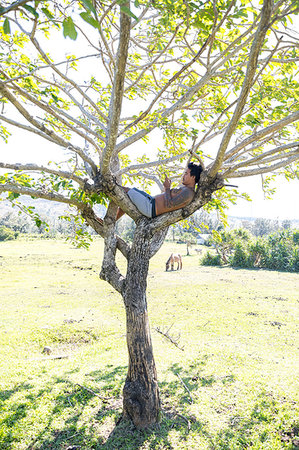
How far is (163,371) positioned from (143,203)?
3.57 m

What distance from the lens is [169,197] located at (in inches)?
153

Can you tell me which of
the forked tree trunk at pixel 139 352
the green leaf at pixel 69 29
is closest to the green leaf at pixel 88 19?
the green leaf at pixel 69 29

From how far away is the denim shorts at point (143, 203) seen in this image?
3994mm

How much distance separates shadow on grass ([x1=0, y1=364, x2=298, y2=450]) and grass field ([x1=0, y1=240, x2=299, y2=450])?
0.01 meters

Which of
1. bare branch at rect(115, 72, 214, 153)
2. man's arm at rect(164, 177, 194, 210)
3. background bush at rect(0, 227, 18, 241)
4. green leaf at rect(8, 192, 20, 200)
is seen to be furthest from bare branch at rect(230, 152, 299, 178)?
background bush at rect(0, 227, 18, 241)

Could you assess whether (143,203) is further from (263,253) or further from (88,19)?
(263,253)

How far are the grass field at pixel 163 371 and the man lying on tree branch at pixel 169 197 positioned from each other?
2.96 metres

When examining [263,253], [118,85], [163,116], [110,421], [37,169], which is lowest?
[110,421]

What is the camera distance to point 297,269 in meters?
20.0

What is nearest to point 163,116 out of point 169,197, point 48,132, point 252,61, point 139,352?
point 169,197

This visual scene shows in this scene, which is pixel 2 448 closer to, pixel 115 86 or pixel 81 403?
pixel 81 403

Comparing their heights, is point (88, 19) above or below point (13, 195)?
above

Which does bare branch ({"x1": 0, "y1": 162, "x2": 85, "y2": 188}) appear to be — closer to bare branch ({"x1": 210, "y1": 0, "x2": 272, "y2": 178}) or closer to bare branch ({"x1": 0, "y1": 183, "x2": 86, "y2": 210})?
bare branch ({"x1": 0, "y1": 183, "x2": 86, "y2": 210})

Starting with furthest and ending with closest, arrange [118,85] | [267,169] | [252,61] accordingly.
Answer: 1. [267,169]
2. [118,85]
3. [252,61]
